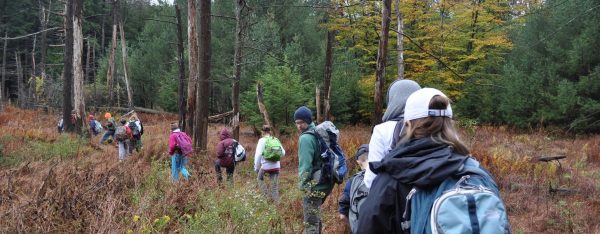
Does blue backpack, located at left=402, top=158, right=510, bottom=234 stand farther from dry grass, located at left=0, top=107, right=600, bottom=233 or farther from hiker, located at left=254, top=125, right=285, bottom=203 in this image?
hiker, located at left=254, top=125, right=285, bottom=203

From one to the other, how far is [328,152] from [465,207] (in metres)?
3.35

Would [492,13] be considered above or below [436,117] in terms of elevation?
above

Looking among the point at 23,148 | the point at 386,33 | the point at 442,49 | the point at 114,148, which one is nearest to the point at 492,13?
the point at 442,49

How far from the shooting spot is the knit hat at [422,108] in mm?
1977

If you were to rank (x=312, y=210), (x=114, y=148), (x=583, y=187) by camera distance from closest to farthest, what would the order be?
1. (x=312, y=210)
2. (x=583, y=187)
3. (x=114, y=148)

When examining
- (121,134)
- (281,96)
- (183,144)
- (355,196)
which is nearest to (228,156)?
(183,144)

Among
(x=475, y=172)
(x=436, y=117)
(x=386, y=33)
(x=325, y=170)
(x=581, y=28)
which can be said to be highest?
(x=581, y=28)

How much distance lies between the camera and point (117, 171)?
6.86 m

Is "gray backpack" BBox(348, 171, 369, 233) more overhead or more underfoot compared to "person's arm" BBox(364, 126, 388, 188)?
more underfoot

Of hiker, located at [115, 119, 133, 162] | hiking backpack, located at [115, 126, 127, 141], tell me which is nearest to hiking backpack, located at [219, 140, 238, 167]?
hiker, located at [115, 119, 133, 162]

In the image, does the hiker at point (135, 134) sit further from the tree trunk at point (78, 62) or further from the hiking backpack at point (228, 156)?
the tree trunk at point (78, 62)

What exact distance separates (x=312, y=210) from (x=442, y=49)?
20.3m

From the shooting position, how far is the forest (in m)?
5.41

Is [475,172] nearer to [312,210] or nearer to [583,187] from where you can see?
[312,210]
